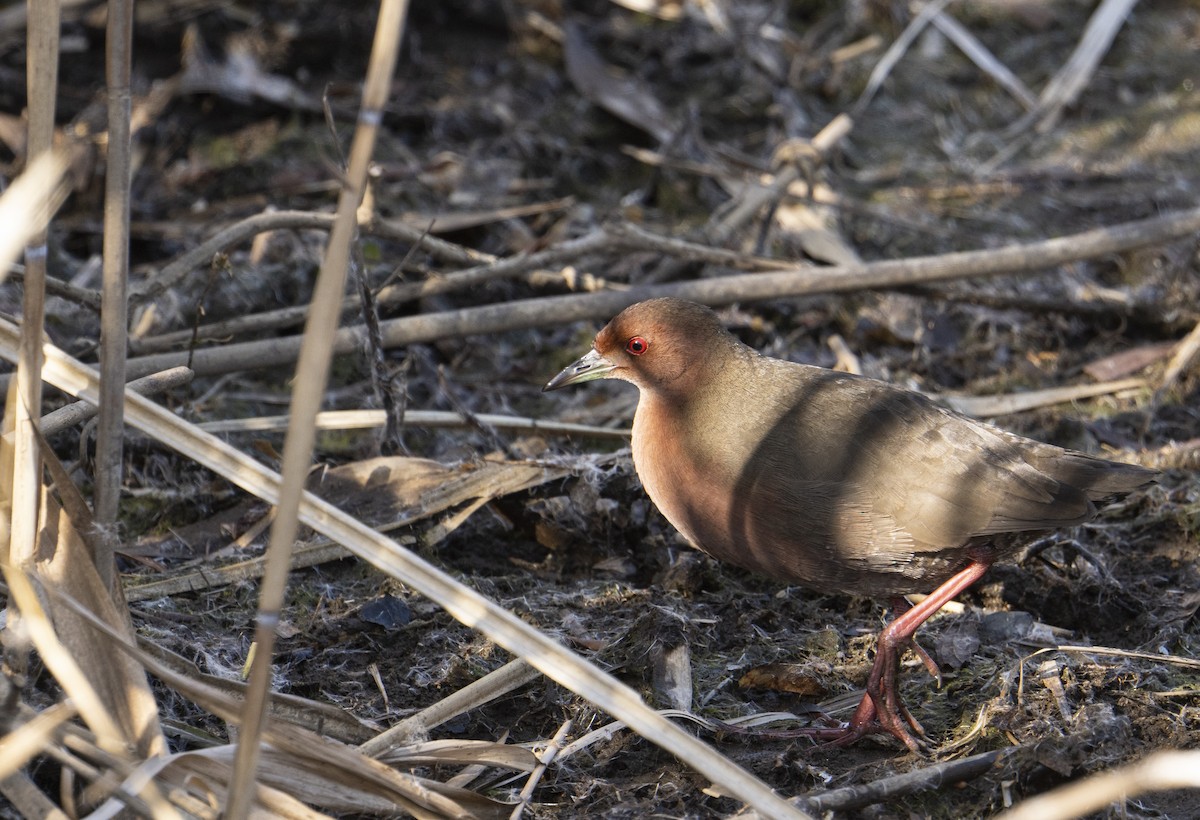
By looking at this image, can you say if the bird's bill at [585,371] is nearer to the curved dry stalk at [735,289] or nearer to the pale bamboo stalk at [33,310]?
A: the curved dry stalk at [735,289]

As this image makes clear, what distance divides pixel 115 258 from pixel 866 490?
2.15 m

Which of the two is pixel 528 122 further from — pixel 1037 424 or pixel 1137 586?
pixel 1137 586

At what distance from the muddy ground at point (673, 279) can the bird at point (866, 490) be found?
0.28m

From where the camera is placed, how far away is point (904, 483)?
3.61m

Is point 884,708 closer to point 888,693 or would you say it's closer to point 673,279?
point 888,693

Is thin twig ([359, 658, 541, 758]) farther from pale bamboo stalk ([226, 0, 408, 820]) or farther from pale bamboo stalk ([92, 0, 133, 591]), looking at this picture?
pale bamboo stalk ([92, 0, 133, 591])

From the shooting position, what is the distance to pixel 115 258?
2.66 metres

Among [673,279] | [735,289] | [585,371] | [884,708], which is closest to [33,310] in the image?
[585,371]

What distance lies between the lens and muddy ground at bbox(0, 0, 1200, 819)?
3.53 metres

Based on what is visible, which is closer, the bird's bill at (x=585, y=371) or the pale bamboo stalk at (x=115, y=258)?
the pale bamboo stalk at (x=115, y=258)

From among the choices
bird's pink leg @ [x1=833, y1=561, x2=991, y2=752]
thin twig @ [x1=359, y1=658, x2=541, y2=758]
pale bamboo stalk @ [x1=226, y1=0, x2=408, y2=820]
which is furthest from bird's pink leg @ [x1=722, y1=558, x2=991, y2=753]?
pale bamboo stalk @ [x1=226, y1=0, x2=408, y2=820]

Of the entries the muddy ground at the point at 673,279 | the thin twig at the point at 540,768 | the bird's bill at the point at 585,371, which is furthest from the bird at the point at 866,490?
the thin twig at the point at 540,768

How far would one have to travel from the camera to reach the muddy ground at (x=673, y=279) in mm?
3525

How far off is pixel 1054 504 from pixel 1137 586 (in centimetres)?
→ 88
